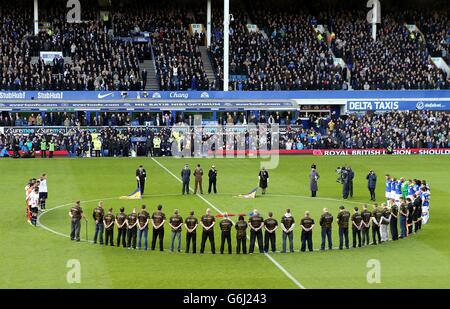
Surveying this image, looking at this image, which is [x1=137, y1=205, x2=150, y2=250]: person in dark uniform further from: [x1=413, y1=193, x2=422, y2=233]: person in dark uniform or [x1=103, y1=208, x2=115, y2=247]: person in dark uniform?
[x1=413, y1=193, x2=422, y2=233]: person in dark uniform

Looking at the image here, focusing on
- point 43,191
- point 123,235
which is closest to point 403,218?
point 123,235

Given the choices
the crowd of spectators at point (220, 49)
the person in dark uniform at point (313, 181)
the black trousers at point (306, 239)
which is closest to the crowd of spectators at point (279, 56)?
the crowd of spectators at point (220, 49)

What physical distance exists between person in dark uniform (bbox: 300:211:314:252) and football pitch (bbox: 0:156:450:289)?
326 mm

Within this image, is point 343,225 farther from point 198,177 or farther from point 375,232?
point 198,177

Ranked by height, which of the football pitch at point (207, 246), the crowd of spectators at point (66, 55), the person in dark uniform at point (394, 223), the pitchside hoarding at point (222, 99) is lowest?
the football pitch at point (207, 246)

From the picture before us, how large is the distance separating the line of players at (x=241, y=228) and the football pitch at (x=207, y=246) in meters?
0.44

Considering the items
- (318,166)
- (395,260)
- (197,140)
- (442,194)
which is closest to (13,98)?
(197,140)

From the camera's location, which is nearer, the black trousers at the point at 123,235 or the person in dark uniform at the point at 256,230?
the person in dark uniform at the point at 256,230

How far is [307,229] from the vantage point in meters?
25.7

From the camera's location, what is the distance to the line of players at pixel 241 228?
25.4 m

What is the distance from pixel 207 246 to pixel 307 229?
10.8 ft

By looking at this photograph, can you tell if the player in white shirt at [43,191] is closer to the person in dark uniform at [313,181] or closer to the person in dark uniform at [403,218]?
the person in dark uniform at [313,181]

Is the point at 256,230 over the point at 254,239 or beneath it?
over

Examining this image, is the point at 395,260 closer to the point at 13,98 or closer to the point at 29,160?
the point at 29,160
